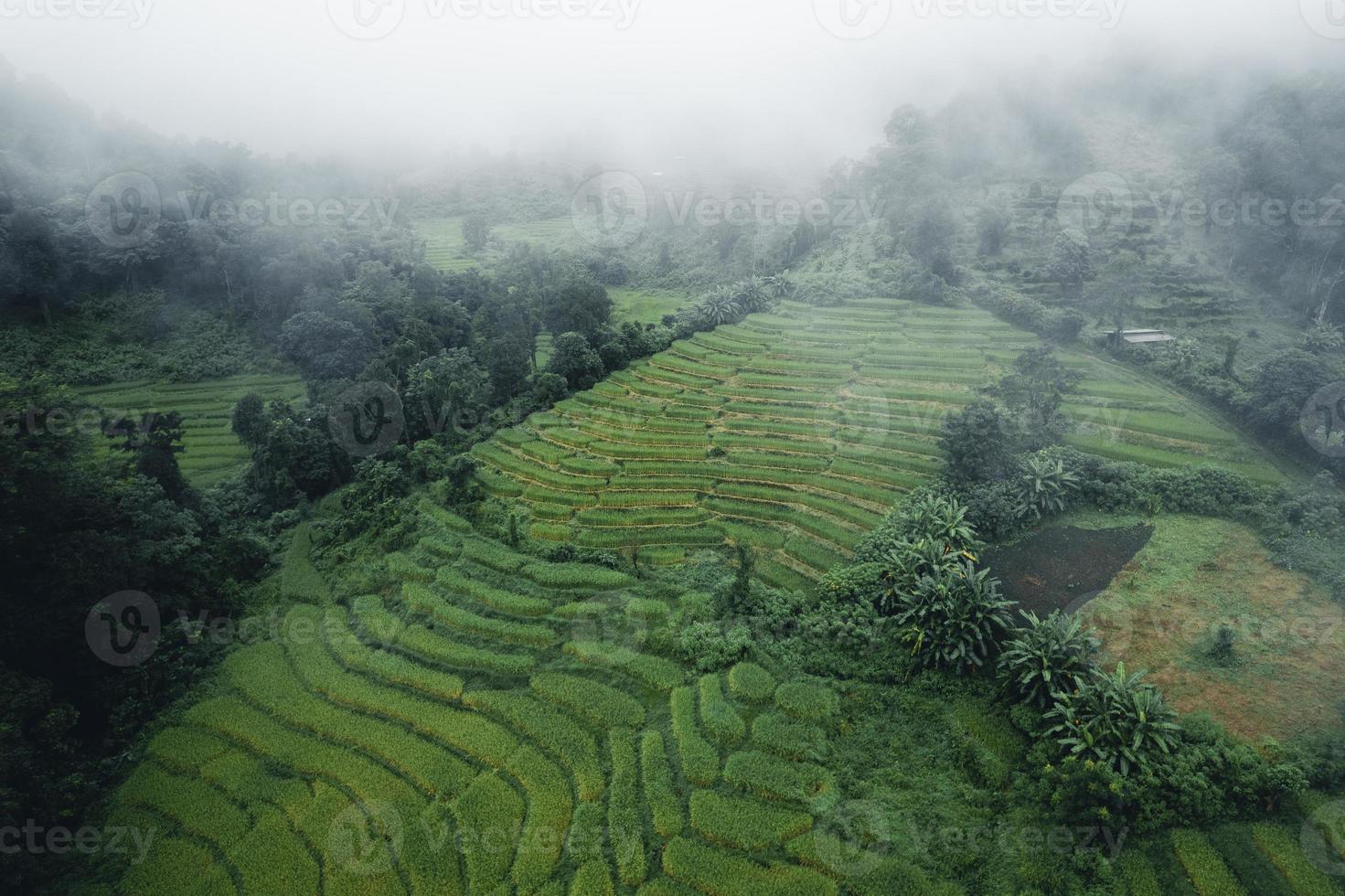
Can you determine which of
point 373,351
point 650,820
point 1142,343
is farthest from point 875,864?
point 373,351

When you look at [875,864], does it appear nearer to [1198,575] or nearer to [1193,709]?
[1193,709]

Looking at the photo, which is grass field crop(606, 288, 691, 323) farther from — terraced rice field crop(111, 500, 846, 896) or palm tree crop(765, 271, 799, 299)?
terraced rice field crop(111, 500, 846, 896)

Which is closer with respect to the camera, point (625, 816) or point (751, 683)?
point (625, 816)
